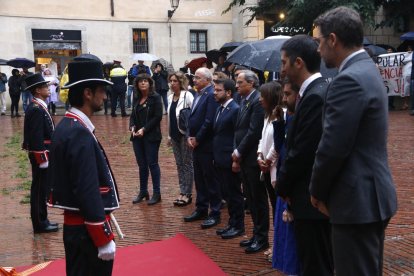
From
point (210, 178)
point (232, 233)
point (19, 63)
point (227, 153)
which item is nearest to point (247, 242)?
point (232, 233)

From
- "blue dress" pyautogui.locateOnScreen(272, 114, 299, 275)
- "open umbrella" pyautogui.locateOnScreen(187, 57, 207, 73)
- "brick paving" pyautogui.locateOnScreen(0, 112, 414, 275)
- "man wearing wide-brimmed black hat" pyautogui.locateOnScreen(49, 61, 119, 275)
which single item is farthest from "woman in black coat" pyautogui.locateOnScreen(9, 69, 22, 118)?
"man wearing wide-brimmed black hat" pyautogui.locateOnScreen(49, 61, 119, 275)

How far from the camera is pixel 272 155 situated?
Answer: 14.1 ft

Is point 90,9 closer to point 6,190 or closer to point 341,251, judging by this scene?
point 6,190

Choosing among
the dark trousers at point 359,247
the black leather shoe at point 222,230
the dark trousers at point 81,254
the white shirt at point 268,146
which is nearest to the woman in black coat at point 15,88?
the black leather shoe at point 222,230

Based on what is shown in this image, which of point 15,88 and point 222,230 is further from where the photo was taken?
point 15,88

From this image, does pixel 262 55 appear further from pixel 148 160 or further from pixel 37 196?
pixel 37 196

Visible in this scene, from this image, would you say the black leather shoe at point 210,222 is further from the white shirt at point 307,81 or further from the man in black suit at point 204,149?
the white shirt at point 307,81

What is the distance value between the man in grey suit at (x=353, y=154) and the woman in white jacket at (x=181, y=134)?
14.1 ft

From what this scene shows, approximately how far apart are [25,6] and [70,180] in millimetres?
22388

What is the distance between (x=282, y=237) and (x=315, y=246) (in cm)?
98

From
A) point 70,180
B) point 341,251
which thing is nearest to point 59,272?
point 70,180

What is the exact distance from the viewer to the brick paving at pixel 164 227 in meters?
4.81

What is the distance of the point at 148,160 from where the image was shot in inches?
282

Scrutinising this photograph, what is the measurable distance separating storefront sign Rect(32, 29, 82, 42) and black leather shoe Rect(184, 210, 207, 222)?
1971 centimetres
